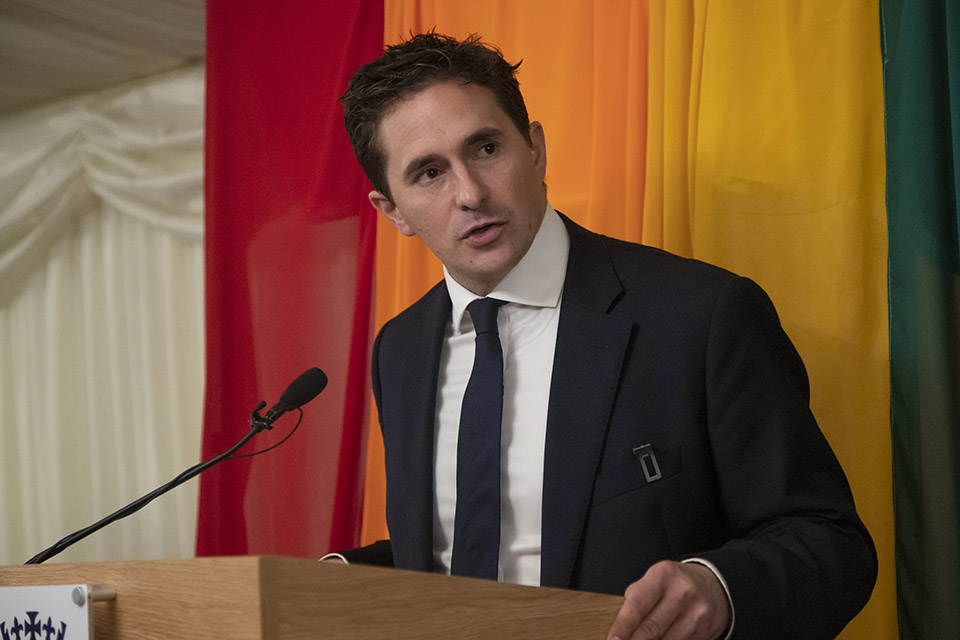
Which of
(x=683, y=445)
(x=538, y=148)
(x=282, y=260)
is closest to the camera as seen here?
(x=683, y=445)

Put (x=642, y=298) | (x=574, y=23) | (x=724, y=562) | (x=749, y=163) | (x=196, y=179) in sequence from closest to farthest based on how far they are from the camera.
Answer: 1. (x=724, y=562)
2. (x=642, y=298)
3. (x=749, y=163)
4. (x=574, y=23)
5. (x=196, y=179)

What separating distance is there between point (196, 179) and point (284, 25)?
2.94 feet

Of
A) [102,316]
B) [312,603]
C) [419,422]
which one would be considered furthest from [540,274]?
[102,316]

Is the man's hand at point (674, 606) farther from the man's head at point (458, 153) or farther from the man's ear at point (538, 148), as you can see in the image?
the man's ear at point (538, 148)

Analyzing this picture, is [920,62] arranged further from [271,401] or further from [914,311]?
[271,401]

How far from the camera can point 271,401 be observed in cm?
293

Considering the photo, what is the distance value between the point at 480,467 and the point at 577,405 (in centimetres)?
20

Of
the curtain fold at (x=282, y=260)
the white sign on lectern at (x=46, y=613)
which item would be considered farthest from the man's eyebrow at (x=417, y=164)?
the curtain fold at (x=282, y=260)

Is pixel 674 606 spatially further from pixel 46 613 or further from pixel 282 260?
pixel 282 260

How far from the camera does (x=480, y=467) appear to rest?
4.93 feet

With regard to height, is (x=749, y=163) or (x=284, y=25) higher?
(x=284, y=25)

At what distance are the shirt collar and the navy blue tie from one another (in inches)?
3.3

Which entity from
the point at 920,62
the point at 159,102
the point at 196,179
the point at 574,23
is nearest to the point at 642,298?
the point at 920,62

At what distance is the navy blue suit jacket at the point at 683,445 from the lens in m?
1.29
